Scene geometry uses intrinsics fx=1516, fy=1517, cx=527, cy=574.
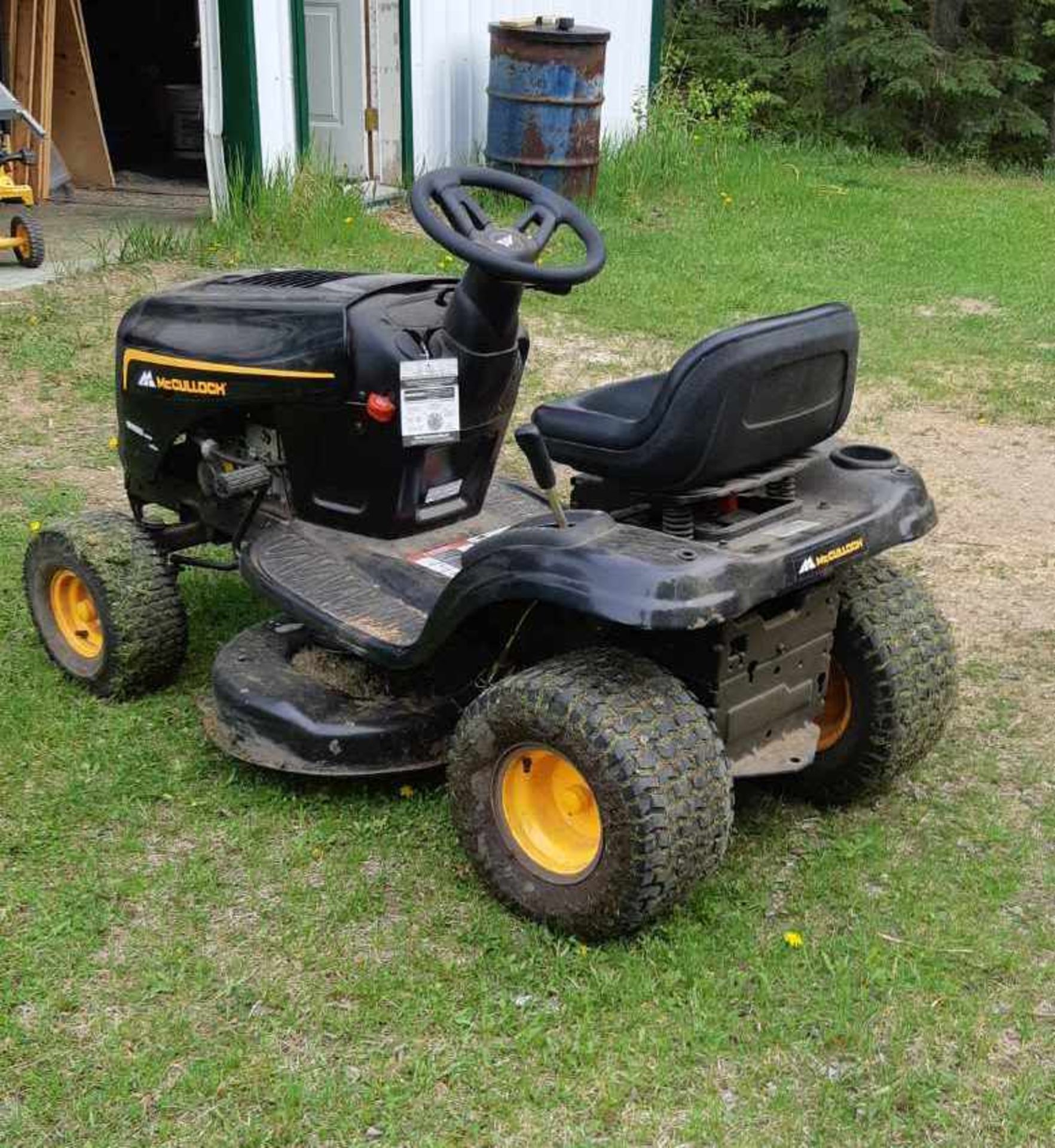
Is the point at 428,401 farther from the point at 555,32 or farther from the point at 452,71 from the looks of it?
the point at 452,71

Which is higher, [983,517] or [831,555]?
[831,555]

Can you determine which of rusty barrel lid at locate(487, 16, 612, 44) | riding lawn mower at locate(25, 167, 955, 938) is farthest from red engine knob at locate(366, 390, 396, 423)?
rusty barrel lid at locate(487, 16, 612, 44)

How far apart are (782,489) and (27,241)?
599 cm

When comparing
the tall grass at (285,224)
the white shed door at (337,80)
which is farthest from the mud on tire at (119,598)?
the white shed door at (337,80)

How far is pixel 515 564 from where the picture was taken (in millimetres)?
2947

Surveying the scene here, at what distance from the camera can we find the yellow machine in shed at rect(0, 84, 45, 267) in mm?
7992

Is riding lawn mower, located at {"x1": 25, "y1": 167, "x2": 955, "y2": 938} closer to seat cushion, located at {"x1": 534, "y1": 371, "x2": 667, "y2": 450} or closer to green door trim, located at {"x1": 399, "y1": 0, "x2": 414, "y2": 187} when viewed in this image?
seat cushion, located at {"x1": 534, "y1": 371, "x2": 667, "y2": 450}

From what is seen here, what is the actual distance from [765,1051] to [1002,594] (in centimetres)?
249

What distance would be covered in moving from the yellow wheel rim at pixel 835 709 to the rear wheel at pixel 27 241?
→ 19.5 ft

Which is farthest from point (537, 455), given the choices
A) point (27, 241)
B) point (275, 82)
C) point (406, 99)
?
point (406, 99)

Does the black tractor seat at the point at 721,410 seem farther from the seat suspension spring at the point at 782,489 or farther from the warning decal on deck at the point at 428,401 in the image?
the warning decal on deck at the point at 428,401

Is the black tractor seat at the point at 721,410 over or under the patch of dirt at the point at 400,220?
over

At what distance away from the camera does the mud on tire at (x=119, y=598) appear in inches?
153

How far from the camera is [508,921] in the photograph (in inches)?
121
